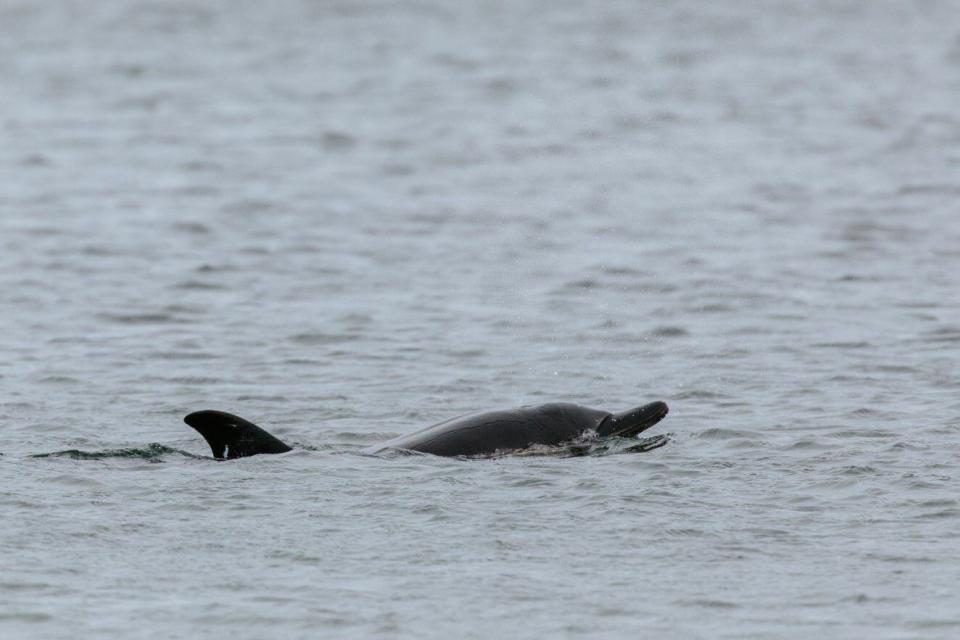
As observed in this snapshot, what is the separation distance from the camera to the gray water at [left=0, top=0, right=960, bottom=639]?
36.1 ft

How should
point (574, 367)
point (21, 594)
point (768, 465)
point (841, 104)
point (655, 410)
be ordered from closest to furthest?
point (21, 594) < point (768, 465) < point (655, 410) < point (574, 367) < point (841, 104)

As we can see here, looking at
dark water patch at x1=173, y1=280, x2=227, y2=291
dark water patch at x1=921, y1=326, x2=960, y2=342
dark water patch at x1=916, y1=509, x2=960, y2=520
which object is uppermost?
dark water patch at x1=173, y1=280, x2=227, y2=291

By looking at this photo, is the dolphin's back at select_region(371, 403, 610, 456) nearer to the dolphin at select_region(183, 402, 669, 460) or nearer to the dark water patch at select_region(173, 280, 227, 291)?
the dolphin at select_region(183, 402, 669, 460)

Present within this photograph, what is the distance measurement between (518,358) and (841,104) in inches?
899

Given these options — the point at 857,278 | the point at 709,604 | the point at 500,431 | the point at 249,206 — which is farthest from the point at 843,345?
the point at 249,206

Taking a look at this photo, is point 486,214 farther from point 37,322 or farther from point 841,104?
point 841,104

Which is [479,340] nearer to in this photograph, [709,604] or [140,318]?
[140,318]

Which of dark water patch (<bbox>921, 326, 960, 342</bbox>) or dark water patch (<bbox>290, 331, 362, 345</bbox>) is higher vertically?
dark water patch (<bbox>290, 331, 362, 345</bbox>)

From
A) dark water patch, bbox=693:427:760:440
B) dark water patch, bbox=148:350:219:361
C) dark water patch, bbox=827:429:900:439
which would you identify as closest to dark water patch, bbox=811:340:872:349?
dark water patch, bbox=827:429:900:439

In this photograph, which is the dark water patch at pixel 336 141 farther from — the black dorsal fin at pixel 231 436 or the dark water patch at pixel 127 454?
the black dorsal fin at pixel 231 436

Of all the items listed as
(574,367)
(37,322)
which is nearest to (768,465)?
(574,367)

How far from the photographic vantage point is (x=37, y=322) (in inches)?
817

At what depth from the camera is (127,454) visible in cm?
1409

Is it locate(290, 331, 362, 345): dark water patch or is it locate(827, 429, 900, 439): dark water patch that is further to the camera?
locate(290, 331, 362, 345): dark water patch
